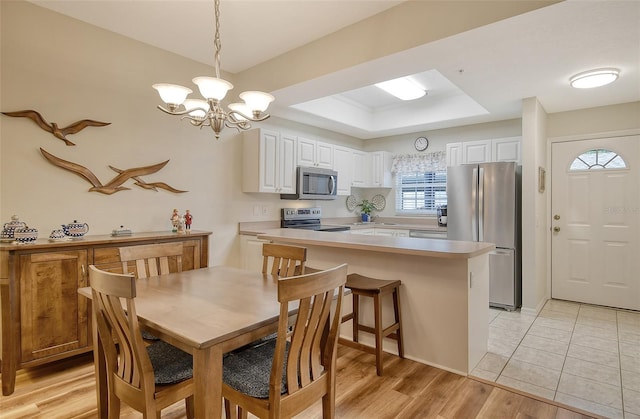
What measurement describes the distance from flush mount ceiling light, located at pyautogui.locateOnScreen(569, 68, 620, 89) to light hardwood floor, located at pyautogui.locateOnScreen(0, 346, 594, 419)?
271 cm

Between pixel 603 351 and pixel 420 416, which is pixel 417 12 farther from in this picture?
pixel 603 351

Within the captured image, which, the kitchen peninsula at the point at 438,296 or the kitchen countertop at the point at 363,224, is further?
the kitchen countertop at the point at 363,224

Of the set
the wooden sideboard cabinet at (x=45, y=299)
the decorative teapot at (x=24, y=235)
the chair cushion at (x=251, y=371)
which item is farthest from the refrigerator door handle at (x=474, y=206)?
the decorative teapot at (x=24, y=235)

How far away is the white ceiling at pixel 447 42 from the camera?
222 centimetres

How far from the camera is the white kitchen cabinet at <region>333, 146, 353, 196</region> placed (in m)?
5.07

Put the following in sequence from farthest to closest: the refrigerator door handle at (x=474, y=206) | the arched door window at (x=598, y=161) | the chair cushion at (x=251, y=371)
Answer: the refrigerator door handle at (x=474, y=206) < the arched door window at (x=598, y=161) < the chair cushion at (x=251, y=371)

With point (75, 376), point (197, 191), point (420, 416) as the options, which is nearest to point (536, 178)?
point (420, 416)

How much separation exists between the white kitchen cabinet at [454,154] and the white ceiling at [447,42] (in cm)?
76

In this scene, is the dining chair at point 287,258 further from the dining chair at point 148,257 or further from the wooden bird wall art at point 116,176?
the wooden bird wall art at point 116,176

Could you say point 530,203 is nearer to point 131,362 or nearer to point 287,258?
point 287,258

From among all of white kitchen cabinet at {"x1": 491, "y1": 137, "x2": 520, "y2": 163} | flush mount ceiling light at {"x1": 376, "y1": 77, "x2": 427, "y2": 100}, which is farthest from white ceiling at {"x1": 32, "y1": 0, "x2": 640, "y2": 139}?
white kitchen cabinet at {"x1": 491, "y1": 137, "x2": 520, "y2": 163}

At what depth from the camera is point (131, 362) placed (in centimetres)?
135

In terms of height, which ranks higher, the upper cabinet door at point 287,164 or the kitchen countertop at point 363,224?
the upper cabinet door at point 287,164

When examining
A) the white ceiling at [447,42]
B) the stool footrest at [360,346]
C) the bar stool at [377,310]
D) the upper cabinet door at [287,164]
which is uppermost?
the white ceiling at [447,42]
